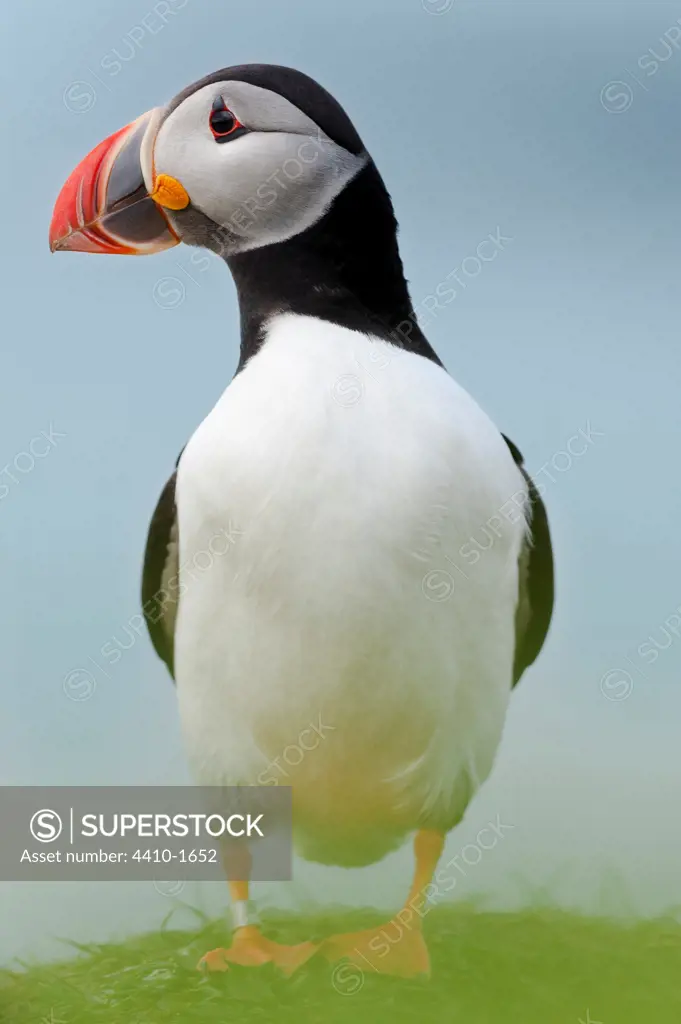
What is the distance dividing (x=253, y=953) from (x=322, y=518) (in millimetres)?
810

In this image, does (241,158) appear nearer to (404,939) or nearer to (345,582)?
(345,582)

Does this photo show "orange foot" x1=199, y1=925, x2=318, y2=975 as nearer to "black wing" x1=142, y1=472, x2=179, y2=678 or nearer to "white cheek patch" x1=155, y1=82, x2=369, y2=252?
"black wing" x1=142, y1=472, x2=179, y2=678

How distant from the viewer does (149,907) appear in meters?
2.17

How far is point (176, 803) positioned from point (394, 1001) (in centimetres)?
52

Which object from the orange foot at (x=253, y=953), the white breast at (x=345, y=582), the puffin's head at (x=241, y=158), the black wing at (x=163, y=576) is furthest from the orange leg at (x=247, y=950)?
the puffin's head at (x=241, y=158)

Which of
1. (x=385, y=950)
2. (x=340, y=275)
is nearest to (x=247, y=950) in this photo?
(x=385, y=950)

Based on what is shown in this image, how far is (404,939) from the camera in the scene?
1.97 m

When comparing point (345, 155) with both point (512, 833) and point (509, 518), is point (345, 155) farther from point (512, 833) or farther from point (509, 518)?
point (512, 833)

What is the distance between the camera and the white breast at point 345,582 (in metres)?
1.74

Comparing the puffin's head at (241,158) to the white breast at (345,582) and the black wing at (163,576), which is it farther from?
the black wing at (163,576)

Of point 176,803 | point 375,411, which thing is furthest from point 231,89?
point 176,803

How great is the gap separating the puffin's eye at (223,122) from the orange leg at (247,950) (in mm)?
1284

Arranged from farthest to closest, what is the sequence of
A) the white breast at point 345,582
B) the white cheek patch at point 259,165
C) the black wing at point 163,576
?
the black wing at point 163,576, the white cheek patch at point 259,165, the white breast at point 345,582

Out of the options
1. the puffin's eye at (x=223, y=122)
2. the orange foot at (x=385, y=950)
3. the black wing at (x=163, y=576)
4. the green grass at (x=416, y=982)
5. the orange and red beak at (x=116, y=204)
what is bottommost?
the green grass at (x=416, y=982)
